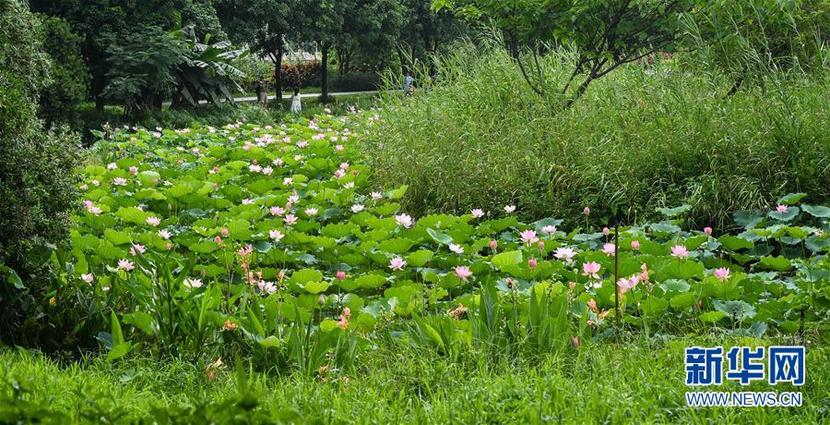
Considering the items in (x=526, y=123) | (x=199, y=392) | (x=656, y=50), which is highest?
(x=656, y=50)

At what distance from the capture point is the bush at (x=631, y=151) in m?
5.45

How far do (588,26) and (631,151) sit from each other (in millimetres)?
2226

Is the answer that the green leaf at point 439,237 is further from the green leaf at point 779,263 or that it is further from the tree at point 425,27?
the tree at point 425,27

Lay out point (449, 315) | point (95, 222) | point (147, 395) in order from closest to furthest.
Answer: point (147, 395)
point (449, 315)
point (95, 222)

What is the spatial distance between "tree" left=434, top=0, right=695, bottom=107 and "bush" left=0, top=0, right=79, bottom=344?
14.2 feet

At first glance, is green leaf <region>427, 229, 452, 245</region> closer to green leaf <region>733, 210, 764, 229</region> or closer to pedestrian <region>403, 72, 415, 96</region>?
green leaf <region>733, 210, 764, 229</region>

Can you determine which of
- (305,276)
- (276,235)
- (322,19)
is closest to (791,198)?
(305,276)

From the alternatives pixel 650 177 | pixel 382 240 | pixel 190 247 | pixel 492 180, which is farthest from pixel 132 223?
pixel 650 177

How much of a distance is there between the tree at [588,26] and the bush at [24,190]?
14.2 feet

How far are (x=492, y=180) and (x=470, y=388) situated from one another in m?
3.33

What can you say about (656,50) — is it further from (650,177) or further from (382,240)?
(382,240)

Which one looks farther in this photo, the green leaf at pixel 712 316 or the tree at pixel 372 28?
the tree at pixel 372 28

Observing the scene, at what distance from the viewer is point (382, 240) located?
15.9ft

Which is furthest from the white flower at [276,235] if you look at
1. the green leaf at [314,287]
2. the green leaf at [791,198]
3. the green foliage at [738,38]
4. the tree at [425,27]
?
the tree at [425,27]
